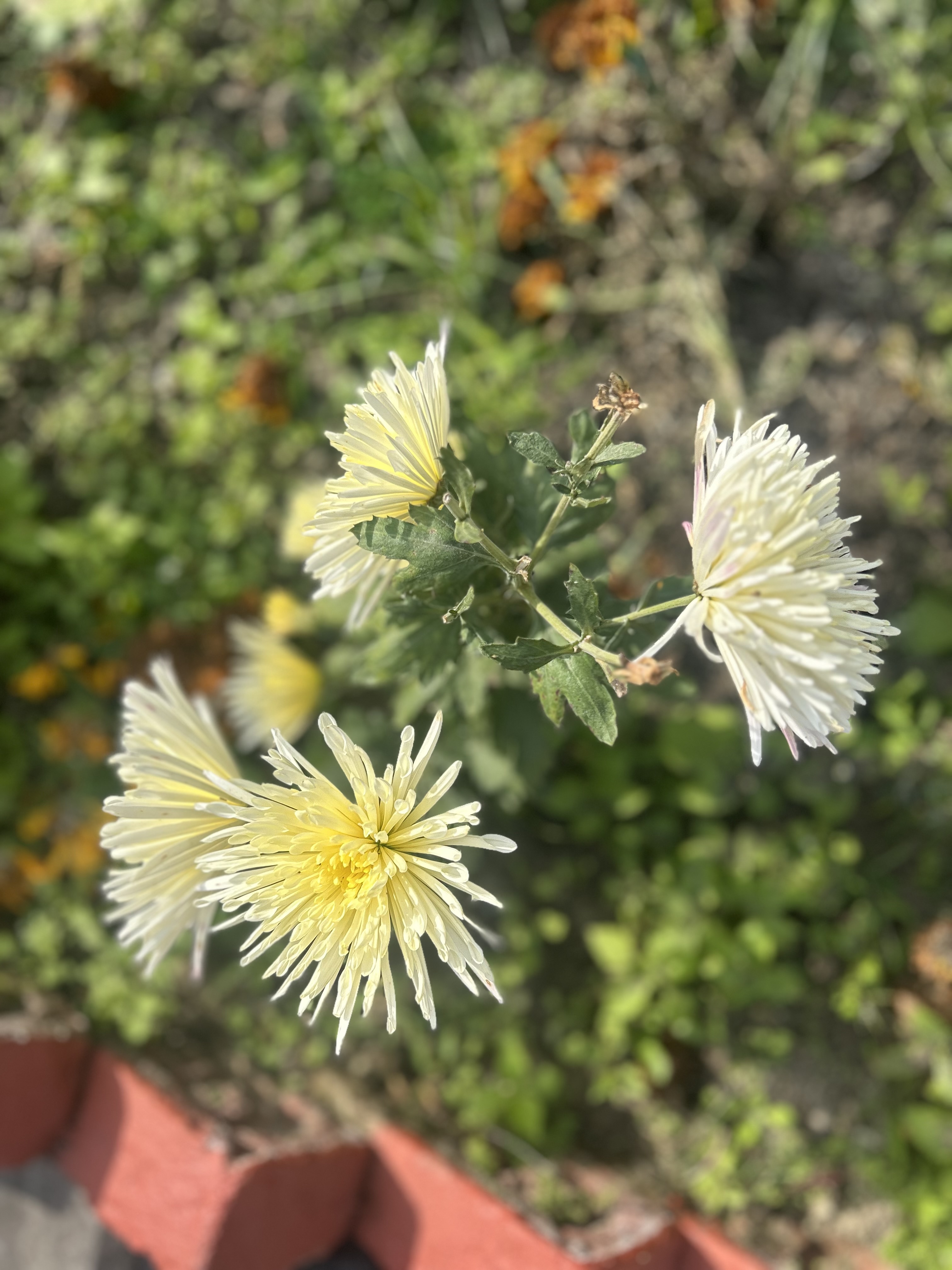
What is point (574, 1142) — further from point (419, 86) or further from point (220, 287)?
point (419, 86)

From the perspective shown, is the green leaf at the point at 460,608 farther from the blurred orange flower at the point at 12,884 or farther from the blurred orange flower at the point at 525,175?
the blurred orange flower at the point at 12,884

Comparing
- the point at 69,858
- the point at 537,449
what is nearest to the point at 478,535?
the point at 537,449

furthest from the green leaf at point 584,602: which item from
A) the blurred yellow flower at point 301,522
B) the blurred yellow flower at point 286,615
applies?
the blurred yellow flower at point 286,615

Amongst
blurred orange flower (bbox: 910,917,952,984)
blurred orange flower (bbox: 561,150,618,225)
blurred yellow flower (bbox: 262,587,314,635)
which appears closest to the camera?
blurred yellow flower (bbox: 262,587,314,635)

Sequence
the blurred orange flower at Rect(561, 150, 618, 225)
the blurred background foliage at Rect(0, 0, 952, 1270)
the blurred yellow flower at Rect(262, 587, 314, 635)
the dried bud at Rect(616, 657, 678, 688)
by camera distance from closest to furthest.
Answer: the dried bud at Rect(616, 657, 678, 688), the blurred yellow flower at Rect(262, 587, 314, 635), the blurred background foliage at Rect(0, 0, 952, 1270), the blurred orange flower at Rect(561, 150, 618, 225)

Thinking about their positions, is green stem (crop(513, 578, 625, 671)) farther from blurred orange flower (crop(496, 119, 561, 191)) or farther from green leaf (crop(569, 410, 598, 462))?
blurred orange flower (crop(496, 119, 561, 191))


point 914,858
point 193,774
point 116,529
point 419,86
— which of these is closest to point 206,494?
point 116,529

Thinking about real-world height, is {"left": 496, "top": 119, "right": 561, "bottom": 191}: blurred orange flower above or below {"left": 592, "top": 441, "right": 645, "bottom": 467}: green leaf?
above

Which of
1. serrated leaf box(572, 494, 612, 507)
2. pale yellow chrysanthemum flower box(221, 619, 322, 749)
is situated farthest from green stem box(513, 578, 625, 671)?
pale yellow chrysanthemum flower box(221, 619, 322, 749)
